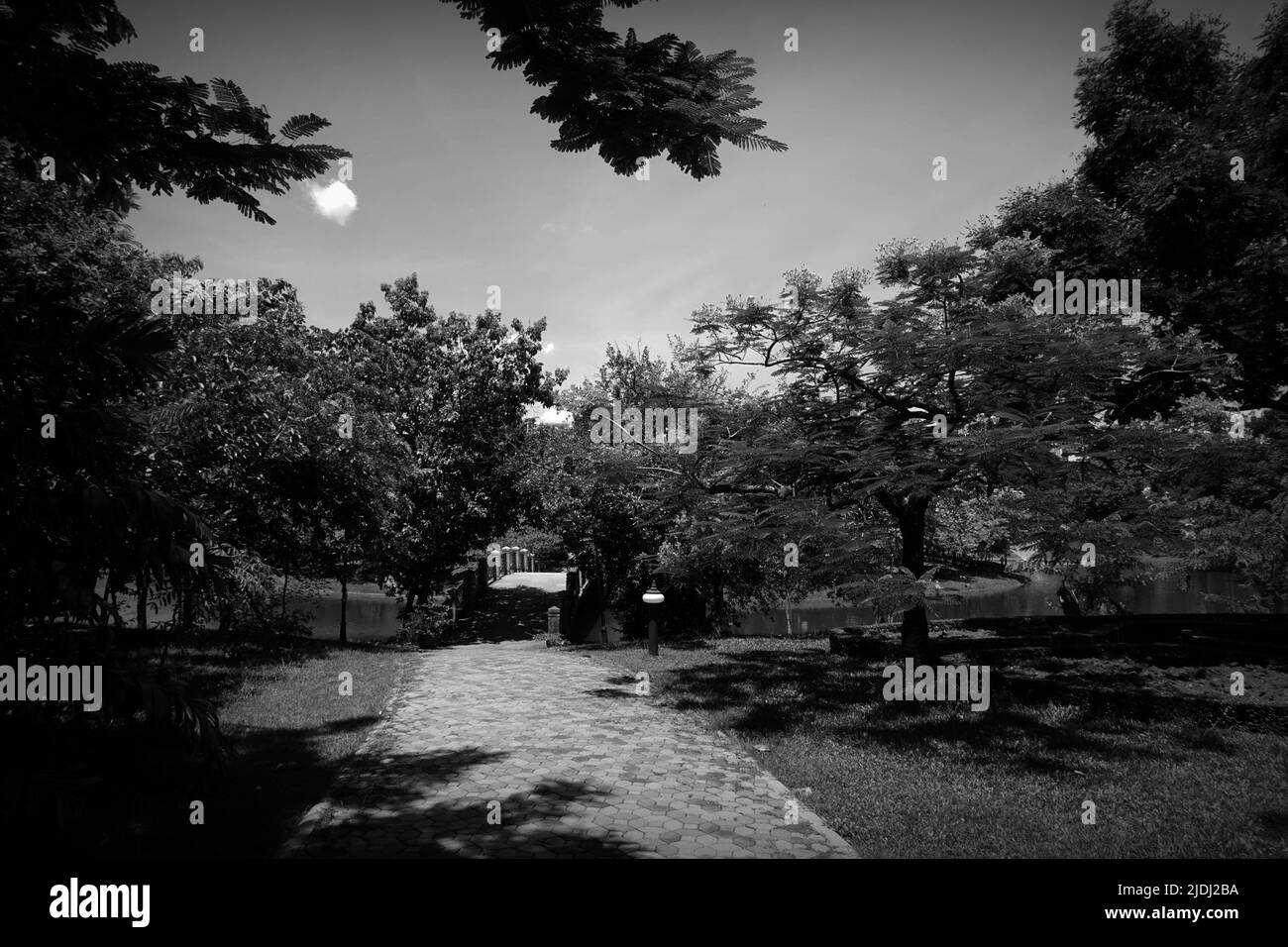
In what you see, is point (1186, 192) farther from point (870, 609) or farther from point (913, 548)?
point (870, 609)

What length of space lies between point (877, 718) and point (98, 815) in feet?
28.7

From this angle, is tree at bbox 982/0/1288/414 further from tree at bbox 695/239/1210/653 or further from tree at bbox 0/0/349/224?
tree at bbox 0/0/349/224

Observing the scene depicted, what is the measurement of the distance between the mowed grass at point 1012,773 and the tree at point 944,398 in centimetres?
194

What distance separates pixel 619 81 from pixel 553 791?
5961 millimetres

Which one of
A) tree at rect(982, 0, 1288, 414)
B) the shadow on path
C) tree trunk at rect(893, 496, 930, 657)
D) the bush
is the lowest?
the shadow on path

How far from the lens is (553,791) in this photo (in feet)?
21.3

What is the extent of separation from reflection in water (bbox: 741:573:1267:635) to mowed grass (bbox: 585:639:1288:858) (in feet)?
63.2

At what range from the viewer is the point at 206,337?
13.6 meters

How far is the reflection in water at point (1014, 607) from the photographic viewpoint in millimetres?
30094

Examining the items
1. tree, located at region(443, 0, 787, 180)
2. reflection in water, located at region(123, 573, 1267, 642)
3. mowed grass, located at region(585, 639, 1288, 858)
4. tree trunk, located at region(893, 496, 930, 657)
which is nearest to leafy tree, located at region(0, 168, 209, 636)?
tree, located at region(443, 0, 787, 180)

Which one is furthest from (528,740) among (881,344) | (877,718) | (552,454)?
(552,454)

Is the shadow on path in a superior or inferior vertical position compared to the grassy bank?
inferior

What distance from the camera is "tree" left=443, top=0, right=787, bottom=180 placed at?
3643mm

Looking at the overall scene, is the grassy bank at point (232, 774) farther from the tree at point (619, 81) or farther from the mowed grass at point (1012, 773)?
the mowed grass at point (1012, 773)
